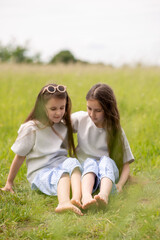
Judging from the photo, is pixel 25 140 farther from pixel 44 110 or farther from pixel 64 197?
pixel 64 197

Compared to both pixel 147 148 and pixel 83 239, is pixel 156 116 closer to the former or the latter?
pixel 147 148

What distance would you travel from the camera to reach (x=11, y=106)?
568 cm

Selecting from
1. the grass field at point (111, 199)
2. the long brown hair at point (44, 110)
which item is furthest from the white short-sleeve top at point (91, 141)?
the grass field at point (111, 199)

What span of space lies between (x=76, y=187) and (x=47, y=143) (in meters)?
0.61

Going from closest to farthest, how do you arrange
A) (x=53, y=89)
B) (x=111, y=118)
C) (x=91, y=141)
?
(x=53, y=89) → (x=111, y=118) → (x=91, y=141)

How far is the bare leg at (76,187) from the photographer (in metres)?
2.34

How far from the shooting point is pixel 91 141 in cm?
307

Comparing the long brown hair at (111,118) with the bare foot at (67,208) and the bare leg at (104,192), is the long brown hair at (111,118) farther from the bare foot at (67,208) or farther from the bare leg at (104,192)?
the bare foot at (67,208)

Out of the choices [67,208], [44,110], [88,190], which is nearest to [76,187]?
[88,190]

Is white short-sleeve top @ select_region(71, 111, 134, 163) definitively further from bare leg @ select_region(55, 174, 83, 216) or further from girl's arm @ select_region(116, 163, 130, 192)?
bare leg @ select_region(55, 174, 83, 216)

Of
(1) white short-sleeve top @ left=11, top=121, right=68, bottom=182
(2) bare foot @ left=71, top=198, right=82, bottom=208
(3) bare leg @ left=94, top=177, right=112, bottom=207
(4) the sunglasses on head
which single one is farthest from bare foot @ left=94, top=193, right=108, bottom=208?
(4) the sunglasses on head

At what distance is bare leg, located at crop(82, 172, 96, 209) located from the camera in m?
2.29

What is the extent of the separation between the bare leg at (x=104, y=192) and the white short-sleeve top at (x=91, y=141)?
52 cm

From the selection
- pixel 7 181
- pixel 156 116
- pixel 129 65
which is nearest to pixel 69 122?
pixel 7 181
